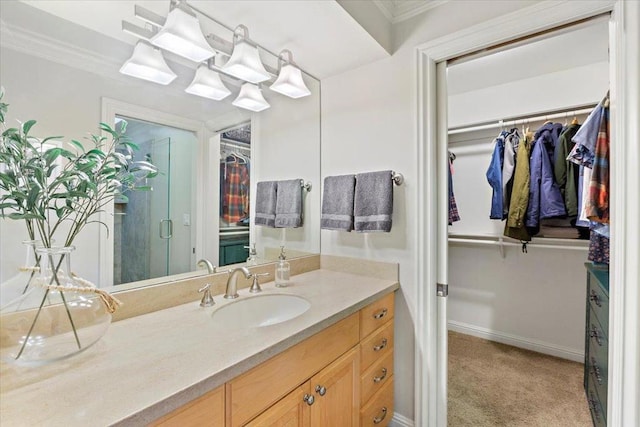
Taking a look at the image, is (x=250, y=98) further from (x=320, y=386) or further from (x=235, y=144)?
(x=320, y=386)

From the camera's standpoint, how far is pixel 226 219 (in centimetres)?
152

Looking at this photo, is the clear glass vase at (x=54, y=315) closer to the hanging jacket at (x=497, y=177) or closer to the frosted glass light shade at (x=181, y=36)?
the frosted glass light shade at (x=181, y=36)

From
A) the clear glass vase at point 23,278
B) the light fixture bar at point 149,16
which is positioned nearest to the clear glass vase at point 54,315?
the clear glass vase at point 23,278

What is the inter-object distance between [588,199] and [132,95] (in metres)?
1.89

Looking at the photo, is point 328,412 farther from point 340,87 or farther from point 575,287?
point 575,287

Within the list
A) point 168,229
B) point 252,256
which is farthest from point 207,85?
point 252,256

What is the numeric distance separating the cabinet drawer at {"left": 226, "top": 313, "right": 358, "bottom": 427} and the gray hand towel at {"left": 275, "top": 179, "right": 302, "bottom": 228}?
2.65 feet

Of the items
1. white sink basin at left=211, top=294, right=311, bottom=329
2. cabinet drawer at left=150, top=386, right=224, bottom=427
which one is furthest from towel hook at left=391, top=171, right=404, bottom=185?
cabinet drawer at left=150, top=386, right=224, bottom=427

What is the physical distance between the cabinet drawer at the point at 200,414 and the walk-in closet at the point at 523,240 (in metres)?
1.55

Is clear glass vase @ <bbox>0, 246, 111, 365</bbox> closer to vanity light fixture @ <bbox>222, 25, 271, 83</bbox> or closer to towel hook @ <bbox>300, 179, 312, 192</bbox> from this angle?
vanity light fixture @ <bbox>222, 25, 271, 83</bbox>

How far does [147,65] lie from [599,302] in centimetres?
230

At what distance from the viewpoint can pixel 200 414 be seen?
67cm

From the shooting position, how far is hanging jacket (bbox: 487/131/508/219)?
223 cm

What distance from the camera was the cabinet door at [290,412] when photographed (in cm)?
83
